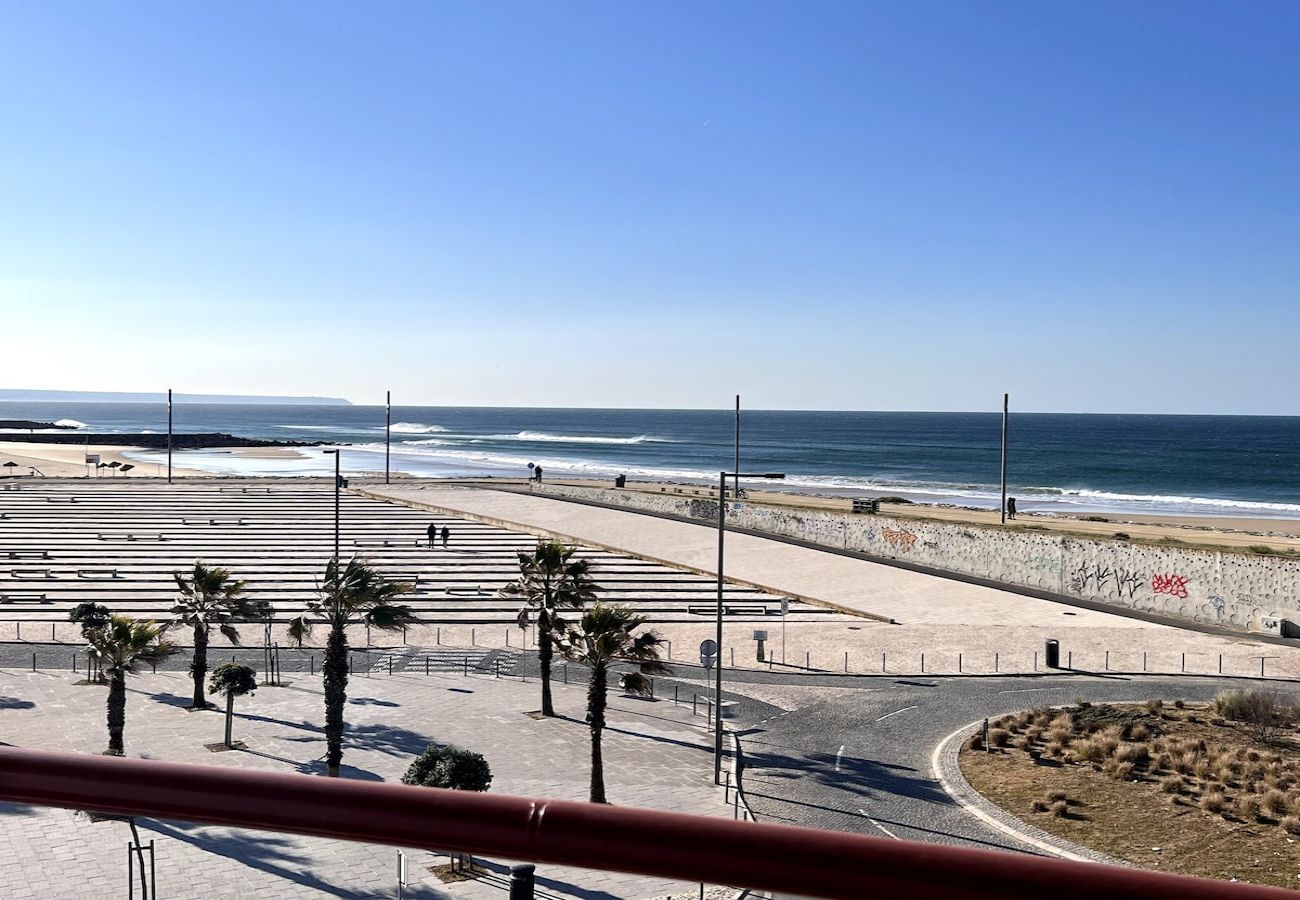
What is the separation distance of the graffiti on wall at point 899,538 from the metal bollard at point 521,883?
4850 centimetres

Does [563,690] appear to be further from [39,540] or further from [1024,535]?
[39,540]

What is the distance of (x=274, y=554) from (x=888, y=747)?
35263 mm

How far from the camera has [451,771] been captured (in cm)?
1845

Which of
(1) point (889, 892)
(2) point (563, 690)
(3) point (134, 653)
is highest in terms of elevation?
(1) point (889, 892)

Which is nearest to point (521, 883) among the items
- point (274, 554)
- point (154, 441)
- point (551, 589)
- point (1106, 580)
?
point (551, 589)

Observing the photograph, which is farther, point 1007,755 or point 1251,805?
point 1007,755

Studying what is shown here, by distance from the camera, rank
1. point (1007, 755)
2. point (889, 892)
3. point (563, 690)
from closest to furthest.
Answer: point (889, 892), point (1007, 755), point (563, 690)

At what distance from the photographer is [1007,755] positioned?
23.9 metres

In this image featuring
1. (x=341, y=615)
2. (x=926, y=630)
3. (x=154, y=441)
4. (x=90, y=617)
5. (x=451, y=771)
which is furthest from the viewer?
(x=154, y=441)

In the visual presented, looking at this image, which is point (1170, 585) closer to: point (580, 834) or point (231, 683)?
point (231, 683)

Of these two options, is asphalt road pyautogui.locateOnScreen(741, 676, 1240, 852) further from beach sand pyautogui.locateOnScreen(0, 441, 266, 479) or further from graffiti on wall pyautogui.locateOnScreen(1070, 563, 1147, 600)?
beach sand pyautogui.locateOnScreen(0, 441, 266, 479)

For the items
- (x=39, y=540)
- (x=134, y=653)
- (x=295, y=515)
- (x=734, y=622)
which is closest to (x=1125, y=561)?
(x=734, y=622)

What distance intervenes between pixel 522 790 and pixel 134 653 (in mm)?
9546

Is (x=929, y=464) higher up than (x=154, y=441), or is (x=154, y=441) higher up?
(x=929, y=464)
